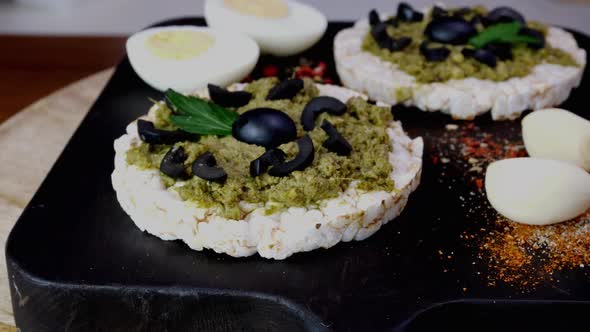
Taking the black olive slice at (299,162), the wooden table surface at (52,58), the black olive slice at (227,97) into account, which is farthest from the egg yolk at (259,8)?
the wooden table surface at (52,58)

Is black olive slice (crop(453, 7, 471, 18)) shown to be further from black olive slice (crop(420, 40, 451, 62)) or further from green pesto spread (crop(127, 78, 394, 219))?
green pesto spread (crop(127, 78, 394, 219))

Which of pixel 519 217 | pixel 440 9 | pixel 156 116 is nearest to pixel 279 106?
pixel 156 116

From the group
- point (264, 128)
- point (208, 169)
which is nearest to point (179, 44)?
point (264, 128)

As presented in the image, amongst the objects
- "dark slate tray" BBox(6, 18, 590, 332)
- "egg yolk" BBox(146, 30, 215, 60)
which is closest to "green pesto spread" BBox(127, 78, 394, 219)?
"dark slate tray" BBox(6, 18, 590, 332)

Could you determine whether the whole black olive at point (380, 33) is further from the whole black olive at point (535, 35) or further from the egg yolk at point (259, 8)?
the whole black olive at point (535, 35)

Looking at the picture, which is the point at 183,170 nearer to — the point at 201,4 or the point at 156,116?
the point at 156,116
